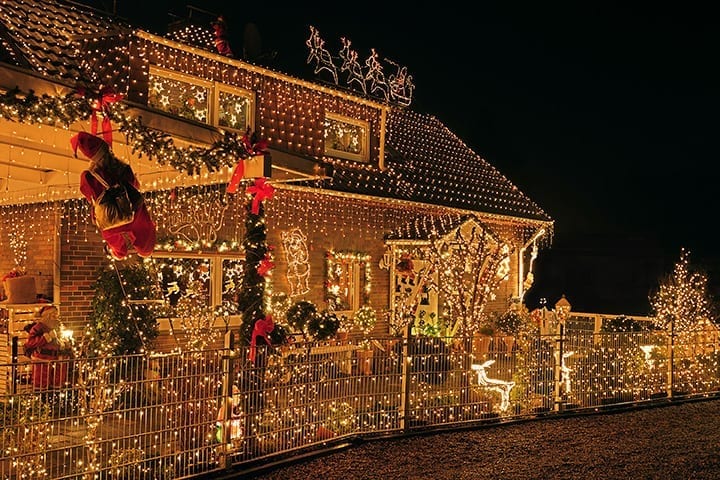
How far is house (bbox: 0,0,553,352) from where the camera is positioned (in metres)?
7.76

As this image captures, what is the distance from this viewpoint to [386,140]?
1941 cm

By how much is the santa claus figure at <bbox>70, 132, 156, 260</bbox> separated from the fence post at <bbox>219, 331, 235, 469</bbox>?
1.26 meters

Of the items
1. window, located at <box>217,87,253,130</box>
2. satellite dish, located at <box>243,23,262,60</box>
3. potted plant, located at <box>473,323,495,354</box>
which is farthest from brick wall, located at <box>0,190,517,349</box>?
potted plant, located at <box>473,323,495,354</box>

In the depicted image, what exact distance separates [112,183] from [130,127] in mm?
794

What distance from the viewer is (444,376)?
31.5ft

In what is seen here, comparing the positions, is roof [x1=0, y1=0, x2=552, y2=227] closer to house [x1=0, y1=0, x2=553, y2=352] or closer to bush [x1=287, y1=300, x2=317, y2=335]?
house [x1=0, y1=0, x2=553, y2=352]

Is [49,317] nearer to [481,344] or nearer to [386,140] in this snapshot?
[481,344]

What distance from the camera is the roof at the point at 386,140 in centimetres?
759

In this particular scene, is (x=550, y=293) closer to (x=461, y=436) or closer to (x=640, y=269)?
(x=640, y=269)

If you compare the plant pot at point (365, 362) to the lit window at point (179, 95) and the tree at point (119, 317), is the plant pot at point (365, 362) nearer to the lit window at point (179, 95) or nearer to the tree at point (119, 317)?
the tree at point (119, 317)

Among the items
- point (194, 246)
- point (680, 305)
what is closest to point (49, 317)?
point (194, 246)

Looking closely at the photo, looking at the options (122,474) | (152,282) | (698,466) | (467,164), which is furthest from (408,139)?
(122,474)

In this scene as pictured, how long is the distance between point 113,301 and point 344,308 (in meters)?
5.79

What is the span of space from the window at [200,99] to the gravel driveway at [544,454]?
6581mm
